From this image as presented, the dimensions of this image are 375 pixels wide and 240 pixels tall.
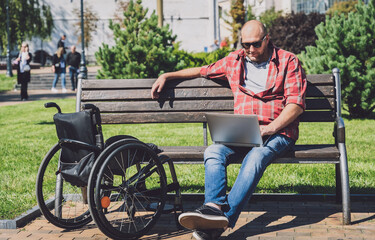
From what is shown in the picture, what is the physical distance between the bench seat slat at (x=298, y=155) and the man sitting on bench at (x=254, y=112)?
0.09 m

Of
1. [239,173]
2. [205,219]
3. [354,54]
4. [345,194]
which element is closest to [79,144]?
[205,219]

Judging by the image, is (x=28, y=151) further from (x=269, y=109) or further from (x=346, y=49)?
(x=346, y=49)

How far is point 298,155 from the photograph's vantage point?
4.47 meters

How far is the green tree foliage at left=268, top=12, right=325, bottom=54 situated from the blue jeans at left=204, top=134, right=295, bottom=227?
29.7 m

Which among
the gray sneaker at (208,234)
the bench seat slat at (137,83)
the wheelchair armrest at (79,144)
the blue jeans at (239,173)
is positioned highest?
the bench seat slat at (137,83)

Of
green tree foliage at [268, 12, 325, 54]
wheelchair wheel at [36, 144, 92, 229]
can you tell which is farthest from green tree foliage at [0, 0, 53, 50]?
wheelchair wheel at [36, 144, 92, 229]

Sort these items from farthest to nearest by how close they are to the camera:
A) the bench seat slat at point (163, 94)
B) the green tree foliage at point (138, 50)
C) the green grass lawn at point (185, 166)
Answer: the green tree foliage at point (138, 50) < the green grass lawn at point (185, 166) < the bench seat slat at point (163, 94)

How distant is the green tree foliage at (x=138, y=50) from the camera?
13.2 m

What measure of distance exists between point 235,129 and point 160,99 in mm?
1168

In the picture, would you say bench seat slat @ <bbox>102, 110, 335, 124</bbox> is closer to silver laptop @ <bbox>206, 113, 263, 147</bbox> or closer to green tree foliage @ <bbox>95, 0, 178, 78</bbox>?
silver laptop @ <bbox>206, 113, 263, 147</bbox>

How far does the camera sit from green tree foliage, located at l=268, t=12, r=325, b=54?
33562mm

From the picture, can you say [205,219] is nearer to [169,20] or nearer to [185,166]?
[185,166]

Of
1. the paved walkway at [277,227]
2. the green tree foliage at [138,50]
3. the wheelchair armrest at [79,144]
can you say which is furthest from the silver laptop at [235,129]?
the green tree foliage at [138,50]

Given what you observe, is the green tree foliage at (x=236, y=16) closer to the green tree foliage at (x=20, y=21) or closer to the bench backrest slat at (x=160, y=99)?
the green tree foliage at (x=20, y=21)
